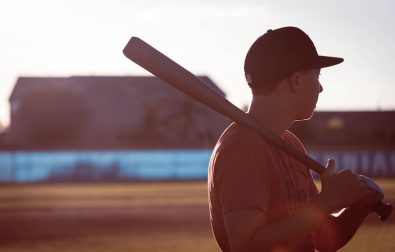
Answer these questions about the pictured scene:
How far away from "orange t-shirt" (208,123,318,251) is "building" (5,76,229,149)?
52.6m

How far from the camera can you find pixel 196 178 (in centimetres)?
4041

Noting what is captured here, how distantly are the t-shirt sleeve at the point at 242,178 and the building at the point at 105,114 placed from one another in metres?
52.8

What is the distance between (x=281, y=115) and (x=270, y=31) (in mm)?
359

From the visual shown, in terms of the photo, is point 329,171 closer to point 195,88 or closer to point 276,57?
point 276,57

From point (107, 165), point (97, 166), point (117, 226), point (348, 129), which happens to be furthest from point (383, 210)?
point (348, 129)

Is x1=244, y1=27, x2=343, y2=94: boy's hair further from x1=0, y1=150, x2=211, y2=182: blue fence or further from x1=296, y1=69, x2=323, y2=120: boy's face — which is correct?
x1=0, y1=150, x2=211, y2=182: blue fence

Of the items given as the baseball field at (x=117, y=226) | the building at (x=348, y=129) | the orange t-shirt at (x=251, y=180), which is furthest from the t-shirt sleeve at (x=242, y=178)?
the building at (x=348, y=129)

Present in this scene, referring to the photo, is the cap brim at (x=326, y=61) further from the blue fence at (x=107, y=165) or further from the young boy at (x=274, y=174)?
the blue fence at (x=107, y=165)

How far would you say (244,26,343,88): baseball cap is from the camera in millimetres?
3279

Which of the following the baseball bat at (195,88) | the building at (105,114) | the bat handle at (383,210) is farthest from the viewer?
the building at (105,114)

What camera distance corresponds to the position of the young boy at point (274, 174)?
10.2 ft

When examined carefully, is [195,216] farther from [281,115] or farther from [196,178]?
[196,178]

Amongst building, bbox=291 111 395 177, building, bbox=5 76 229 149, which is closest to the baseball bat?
building, bbox=291 111 395 177

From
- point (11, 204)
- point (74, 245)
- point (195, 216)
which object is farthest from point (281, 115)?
point (11, 204)
